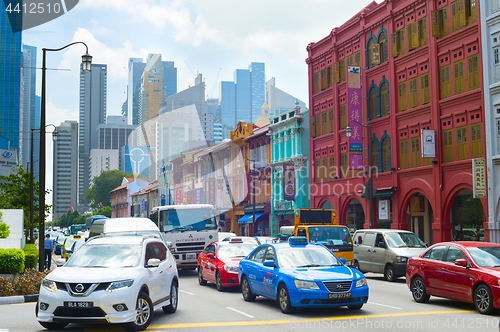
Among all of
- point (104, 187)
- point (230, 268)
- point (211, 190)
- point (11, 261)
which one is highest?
point (104, 187)

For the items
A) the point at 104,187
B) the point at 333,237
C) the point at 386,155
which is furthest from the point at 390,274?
the point at 104,187

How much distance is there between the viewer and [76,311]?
30.9 ft

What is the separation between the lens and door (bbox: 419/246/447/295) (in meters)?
13.0

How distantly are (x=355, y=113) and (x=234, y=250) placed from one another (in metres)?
24.1

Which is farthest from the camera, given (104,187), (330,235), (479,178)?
(104,187)

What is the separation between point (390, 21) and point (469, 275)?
28.8m

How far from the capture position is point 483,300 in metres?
11.6

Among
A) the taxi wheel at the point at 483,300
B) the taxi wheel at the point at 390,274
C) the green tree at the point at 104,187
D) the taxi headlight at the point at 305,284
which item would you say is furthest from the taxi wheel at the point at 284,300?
the green tree at the point at 104,187

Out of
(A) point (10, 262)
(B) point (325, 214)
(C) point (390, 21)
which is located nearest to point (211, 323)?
(A) point (10, 262)

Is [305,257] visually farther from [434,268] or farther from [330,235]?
[330,235]

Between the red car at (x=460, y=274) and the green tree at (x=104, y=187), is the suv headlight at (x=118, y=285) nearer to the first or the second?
the red car at (x=460, y=274)

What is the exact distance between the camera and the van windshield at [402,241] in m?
21.0

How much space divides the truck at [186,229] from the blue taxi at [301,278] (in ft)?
31.3

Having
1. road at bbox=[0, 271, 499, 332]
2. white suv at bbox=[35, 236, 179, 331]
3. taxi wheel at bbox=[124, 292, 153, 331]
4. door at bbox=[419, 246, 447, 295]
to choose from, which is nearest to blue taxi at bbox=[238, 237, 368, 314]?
road at bbox=[0, 271, 499, 332]
